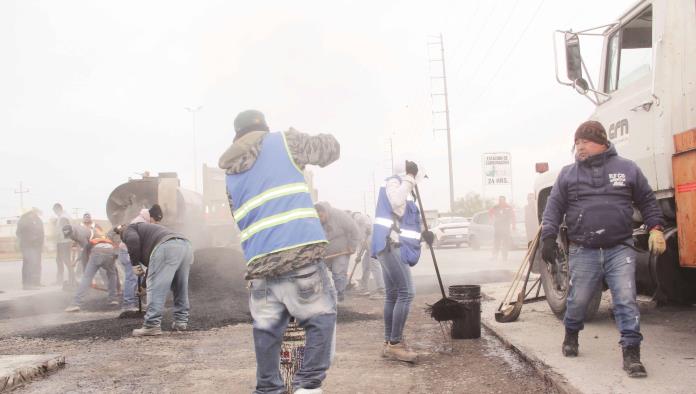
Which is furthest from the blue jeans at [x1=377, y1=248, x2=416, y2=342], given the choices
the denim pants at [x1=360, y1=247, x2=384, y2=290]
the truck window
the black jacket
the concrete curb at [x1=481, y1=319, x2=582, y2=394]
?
the denim pants at [x1=360, y1=247, x2=384, y2=290]

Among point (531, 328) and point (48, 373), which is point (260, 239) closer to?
point (48, 373)

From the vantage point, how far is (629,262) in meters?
4.41

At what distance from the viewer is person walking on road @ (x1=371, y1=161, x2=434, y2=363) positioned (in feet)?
17.8

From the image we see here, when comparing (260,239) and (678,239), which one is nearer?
(260,239)

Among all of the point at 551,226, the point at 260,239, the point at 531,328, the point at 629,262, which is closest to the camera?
the point at 260,239

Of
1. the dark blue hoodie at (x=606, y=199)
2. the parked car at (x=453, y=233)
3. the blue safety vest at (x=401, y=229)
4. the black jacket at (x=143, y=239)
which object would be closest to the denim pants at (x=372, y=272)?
the black jacket at (x=143, y=239)

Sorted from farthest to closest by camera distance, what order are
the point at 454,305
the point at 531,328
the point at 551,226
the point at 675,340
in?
the point at 531,328 → the point at 454,305 → the point at 675,340 → the point at 551,226

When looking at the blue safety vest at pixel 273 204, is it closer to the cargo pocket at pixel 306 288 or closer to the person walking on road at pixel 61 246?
the cargo pocket at pixel 306 288

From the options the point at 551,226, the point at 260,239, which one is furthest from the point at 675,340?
the point at 260,239

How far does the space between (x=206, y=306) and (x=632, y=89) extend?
6600 mm

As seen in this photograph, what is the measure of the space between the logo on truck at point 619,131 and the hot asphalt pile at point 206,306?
3.74 metres

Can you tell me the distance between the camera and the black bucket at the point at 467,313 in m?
6.02

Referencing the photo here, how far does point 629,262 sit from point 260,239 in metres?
2.64

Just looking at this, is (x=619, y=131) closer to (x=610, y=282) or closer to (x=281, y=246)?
(x=610, y=282)
